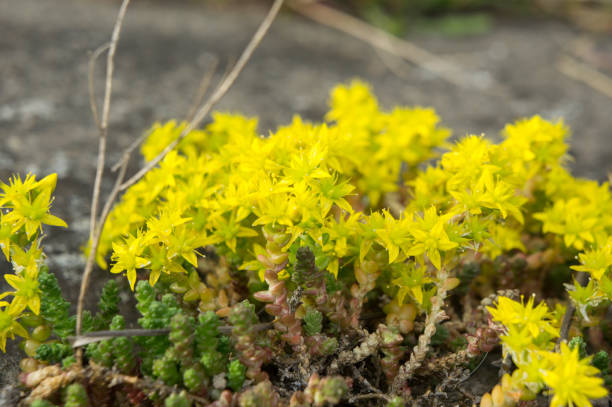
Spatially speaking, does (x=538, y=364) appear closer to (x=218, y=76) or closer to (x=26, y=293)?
(x=26, y=293)

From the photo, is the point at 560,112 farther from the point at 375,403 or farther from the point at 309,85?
the point at 375,403

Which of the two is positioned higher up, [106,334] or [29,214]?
[29,214]

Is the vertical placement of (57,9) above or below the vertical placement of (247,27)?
above

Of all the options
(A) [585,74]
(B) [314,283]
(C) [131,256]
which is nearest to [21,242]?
(C) [131,256]

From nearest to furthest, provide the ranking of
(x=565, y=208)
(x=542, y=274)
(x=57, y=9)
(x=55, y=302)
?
(x=55, y=302) < (x=565, y=208) < (x=542, y=274) < (x=57, y=9)

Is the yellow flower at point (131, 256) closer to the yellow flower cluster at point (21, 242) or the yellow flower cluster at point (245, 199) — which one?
the yellow flower cluster at point (245, 199)

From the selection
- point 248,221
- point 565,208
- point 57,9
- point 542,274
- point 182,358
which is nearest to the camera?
point 182,358

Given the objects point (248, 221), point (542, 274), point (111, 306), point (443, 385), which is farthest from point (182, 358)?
point (542, 274)
